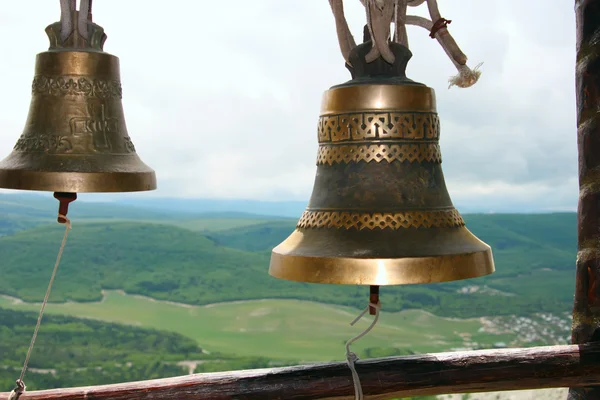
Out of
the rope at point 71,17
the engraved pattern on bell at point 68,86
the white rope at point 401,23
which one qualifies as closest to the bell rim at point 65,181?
the engraved pattern on bell at point 68,86

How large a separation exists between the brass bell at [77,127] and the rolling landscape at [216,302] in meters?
4.80

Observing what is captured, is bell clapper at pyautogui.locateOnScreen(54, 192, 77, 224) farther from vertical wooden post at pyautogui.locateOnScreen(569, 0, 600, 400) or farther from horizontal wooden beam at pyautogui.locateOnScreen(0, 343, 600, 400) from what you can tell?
vertical wooden post at pyautogui.locateOnScreen(569, 0, 600, 400)

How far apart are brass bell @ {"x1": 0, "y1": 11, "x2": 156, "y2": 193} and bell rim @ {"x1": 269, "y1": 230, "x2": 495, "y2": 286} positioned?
2.32 feet

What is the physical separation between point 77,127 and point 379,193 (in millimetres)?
978

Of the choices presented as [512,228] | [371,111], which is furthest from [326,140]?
[512,228]

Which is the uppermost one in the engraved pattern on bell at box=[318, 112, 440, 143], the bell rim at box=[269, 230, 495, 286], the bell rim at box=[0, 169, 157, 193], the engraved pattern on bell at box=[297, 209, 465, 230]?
the engraved pattern on bell at box=[318, 112, 440, 143]

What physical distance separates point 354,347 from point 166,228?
5245 millimetres

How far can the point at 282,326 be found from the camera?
853 cm

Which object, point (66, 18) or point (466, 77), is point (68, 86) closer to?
point (66, 18)

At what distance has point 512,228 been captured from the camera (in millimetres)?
9797

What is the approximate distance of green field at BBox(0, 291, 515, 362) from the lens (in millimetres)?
7852

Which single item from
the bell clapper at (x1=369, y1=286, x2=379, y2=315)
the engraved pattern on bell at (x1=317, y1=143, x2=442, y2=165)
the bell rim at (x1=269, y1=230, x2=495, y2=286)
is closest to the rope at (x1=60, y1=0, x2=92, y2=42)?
the engraved pattern on bell at (x1=317, y1=143, x2=442, y2=165)

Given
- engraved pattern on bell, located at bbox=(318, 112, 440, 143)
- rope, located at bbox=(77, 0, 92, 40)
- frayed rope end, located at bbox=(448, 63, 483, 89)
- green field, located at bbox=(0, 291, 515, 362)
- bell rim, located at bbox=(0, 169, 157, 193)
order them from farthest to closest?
green field, located at bbox=(0, 291, 515, 362)
rope, located at bbox=(77, 0, 92, 40)
bell rim, located at bbox=(0, 169, 157, 193)
frayed rope end, located at bbox=(448, 63, 483, 89)
engraved pattern on bell, located at bbox=(318, 112, 440, 143)

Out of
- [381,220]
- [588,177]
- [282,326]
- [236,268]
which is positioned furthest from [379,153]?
[236,268]
